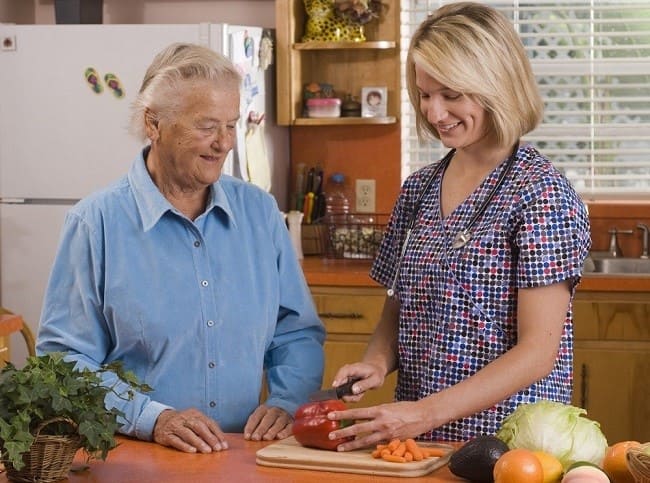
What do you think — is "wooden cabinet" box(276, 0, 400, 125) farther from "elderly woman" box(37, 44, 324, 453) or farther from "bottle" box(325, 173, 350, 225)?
"elderly woman" box(37, 44, 324, 453)

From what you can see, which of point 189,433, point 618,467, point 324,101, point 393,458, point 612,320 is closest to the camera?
point 618,467

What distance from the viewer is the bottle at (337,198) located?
4.60m

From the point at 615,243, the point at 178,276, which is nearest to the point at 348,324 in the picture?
the point at 615,243

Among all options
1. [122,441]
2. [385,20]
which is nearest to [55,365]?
[122,441]

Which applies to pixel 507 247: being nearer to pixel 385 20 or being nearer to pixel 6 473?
pixel 6 473

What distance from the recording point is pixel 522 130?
223 cm

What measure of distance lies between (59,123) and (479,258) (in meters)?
2.26

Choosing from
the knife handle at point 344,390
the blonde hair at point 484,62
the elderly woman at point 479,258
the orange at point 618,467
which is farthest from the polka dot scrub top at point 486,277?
the orange at point 618,467

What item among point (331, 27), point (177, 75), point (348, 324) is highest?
point (331, 27)

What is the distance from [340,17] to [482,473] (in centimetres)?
287

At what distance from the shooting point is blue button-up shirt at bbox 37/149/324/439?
223 centimetres

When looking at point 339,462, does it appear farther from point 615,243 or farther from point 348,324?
A: point 615,243

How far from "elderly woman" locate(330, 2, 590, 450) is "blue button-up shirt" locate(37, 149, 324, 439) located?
25 centimetres

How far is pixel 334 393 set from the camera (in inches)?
82.0
